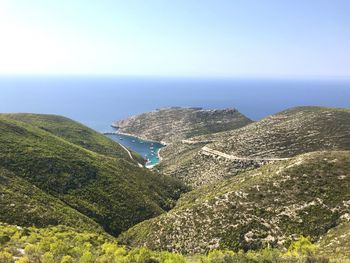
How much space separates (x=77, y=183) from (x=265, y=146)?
70956mm

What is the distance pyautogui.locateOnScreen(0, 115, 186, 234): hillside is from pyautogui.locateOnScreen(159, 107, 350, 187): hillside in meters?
21.4

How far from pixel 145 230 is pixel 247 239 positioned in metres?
20.4

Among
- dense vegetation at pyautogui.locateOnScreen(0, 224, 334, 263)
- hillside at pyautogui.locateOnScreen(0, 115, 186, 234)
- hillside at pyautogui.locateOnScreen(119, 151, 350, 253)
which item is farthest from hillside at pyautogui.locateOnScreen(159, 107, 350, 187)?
dense vegetation at pyautogui.locateOnScreen(0, 224, 334, 263)

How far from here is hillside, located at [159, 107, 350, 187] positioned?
119m

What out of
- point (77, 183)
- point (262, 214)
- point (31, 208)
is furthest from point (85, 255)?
point (77, 183)

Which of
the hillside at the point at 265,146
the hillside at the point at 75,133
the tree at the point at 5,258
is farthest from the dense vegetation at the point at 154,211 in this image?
the hillside at the point at 75,133

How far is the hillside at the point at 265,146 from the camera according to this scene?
119062mm

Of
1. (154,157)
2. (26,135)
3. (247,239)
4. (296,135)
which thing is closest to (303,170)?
(247,239)

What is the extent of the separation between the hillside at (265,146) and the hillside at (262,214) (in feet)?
124

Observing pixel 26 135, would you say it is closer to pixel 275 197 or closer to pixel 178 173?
pixel 178 173

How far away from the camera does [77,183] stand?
84938mm

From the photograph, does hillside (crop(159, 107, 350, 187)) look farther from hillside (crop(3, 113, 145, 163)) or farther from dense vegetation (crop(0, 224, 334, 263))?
dense vegetation (crop(0, 224, 334, 263))

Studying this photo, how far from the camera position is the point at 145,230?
231 feet

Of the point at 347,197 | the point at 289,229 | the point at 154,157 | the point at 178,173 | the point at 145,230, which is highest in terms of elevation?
the point at 347,197
